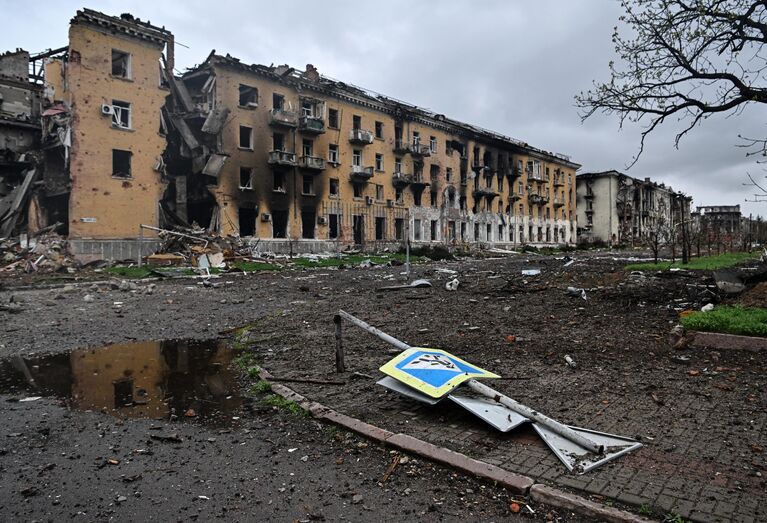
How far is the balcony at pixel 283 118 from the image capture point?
3300cm

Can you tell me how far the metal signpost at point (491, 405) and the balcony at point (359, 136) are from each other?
35.2 meters

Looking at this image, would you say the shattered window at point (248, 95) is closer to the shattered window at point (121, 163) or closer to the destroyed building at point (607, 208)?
the shattered window at point (121, 163)

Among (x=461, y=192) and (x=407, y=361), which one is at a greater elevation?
(x=461, y=192)

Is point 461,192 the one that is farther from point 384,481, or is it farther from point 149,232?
point 384,481

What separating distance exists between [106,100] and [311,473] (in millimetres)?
28800

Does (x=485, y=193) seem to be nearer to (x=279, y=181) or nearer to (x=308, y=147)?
(x=308, y=147)

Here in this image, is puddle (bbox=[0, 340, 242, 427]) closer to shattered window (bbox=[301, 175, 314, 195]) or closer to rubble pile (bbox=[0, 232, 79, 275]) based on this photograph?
rubble pile (bbox=[0, 232, 79, 275])

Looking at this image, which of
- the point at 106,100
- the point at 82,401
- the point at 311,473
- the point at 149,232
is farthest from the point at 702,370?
the point at 106,100

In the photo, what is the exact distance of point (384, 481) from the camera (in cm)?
333

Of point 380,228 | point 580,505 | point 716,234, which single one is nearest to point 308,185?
point 380,228

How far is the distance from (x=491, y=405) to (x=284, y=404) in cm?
201

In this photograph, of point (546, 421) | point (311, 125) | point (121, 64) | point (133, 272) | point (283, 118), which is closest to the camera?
point (546, 421)

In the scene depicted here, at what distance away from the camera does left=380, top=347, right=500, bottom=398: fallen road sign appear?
170 inches

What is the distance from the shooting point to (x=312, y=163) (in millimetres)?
34969
